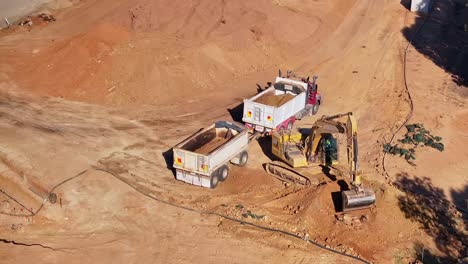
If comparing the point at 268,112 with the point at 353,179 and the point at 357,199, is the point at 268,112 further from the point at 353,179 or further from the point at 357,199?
the point at 357,199

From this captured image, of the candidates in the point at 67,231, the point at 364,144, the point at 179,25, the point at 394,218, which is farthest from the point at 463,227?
the point at 179,25

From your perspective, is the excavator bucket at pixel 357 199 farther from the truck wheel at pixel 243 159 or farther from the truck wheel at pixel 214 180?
the truck wheel at pixel 243 159

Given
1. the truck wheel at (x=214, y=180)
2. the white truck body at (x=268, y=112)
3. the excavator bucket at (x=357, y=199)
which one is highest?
the white truck body at (x=268, y=112)

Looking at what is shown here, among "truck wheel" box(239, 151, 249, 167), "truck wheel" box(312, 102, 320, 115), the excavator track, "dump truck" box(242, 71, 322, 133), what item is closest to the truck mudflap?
"truck wheel" box(239, 151, 249, 167)

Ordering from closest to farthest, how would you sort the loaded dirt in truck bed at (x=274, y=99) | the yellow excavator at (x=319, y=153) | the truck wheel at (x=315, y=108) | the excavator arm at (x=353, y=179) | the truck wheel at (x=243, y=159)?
the excavator arm at (x=353, y=179) → the yellow excavator at (x=319, y=153) → the truck wheel at (x=243, y=159) → the loaded dirt in truck bed at (x=274, y=99) → the truck wheel at (x=315, y=108)

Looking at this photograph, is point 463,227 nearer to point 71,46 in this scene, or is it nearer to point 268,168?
point 268,168

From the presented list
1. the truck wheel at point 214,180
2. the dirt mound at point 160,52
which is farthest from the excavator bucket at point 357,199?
the dirt mound at point 160,52
